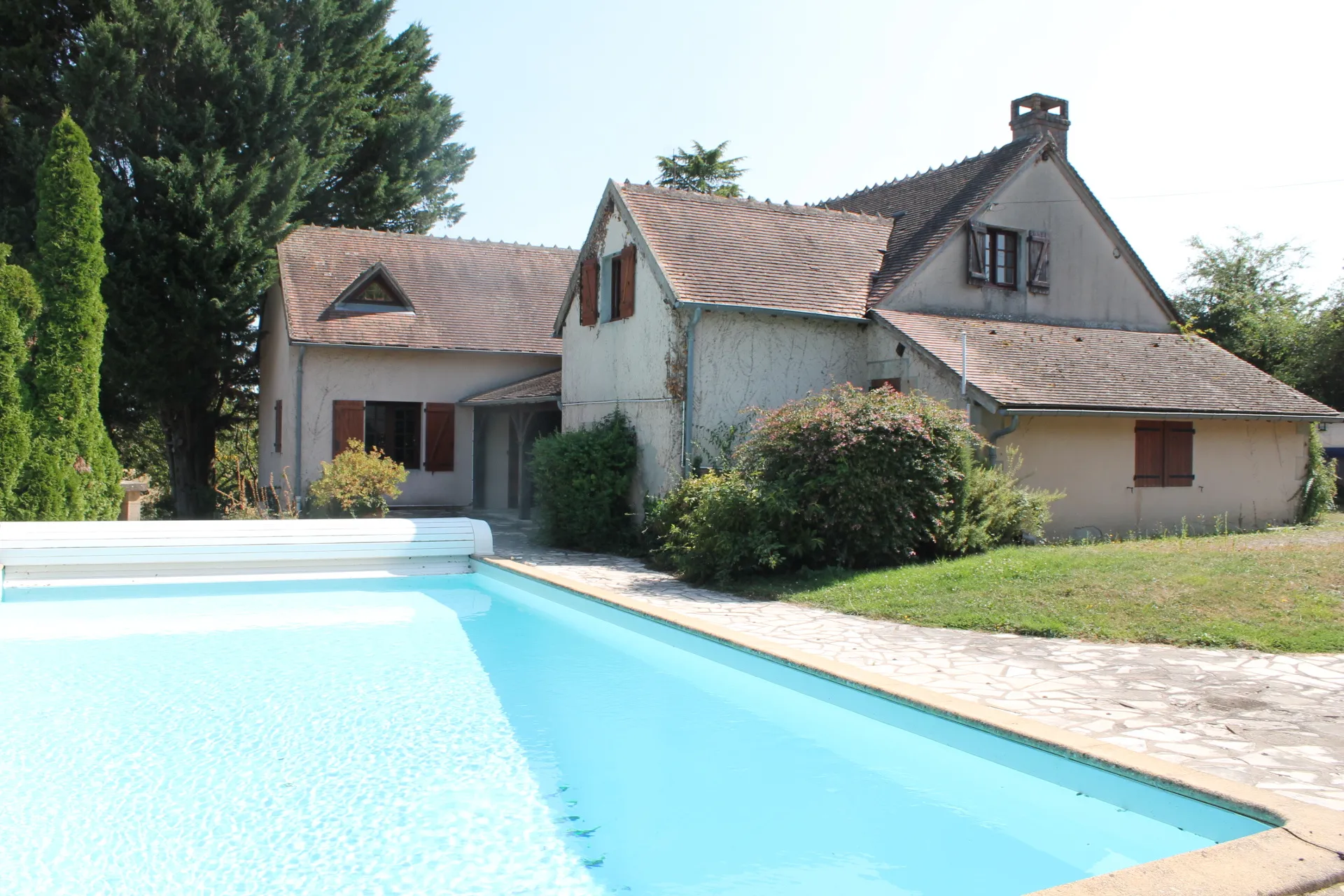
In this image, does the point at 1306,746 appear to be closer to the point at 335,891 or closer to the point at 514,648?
the point at 335,891

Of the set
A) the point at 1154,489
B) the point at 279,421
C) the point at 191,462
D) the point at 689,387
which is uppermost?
the point at 689,387

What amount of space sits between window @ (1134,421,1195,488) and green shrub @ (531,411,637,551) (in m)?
8.00

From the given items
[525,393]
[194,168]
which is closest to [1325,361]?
[525,393]

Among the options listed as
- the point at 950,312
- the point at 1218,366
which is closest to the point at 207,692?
the point at 950,312

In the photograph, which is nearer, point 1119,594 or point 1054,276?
point 1119,594

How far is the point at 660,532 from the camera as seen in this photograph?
1412 centimetres

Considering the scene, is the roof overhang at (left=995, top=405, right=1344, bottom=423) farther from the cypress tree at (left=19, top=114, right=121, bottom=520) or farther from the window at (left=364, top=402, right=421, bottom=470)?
the cypress tree at (left=19, top=114, right=121, bottom=520)

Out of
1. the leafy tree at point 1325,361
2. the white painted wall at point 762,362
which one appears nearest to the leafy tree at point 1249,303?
the leafy tree at point 1325,361

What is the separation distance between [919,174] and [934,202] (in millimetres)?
2016

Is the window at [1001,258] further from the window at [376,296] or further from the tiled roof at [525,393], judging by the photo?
the window at [376,296]

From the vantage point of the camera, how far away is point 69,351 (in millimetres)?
15625

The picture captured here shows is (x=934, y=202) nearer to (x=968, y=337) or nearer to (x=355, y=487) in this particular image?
(x=968, y=337)

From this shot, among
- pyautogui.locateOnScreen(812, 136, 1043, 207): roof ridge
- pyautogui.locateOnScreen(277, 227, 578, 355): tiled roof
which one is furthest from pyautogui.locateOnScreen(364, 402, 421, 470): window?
pyautogui.locateOnScreen(812, 136, 1043, 207): roof ridge

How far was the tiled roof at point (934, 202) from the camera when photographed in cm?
1731
